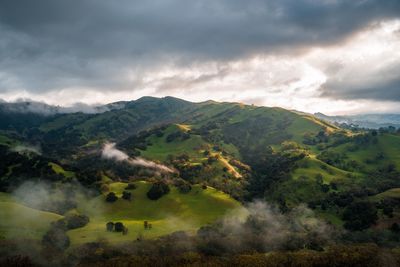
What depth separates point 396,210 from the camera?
404 feet

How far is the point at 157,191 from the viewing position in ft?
427

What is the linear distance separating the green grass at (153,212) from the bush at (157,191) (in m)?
1.56

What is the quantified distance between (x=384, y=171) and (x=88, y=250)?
176233mm

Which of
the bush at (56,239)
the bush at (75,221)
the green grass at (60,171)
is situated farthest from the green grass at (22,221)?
the green grass at (60,171)

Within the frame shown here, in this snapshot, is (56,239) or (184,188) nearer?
(56,239)

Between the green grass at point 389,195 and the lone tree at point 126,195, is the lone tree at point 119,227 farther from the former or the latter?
the green grass at point 389,195

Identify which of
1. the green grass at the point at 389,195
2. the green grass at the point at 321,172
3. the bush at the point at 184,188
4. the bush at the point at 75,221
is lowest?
the bush at the point at 75,221

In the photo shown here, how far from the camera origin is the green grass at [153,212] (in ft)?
313

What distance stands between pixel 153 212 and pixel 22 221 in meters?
41.1

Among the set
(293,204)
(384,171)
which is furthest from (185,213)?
(384,171)

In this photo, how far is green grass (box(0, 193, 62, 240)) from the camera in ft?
284

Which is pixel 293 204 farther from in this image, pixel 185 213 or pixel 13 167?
pixel 13 167

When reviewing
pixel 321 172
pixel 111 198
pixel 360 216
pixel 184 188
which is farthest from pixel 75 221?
pixel 321 172

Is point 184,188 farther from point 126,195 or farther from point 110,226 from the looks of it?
point 110,226
